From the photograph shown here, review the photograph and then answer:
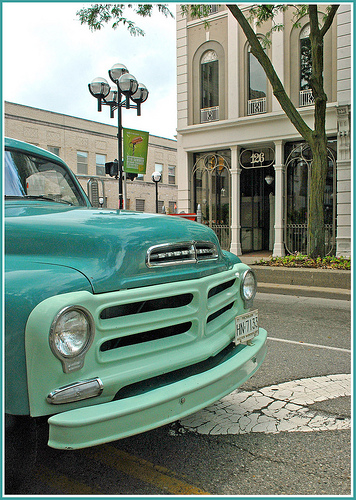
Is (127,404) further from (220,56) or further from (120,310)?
(220,56)

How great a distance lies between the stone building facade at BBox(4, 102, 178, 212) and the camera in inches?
1145

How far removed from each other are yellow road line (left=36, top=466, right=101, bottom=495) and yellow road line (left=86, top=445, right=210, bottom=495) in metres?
0.24

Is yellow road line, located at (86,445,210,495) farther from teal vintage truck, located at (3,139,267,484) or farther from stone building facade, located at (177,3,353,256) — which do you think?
stone building facade, located at (177,3,353,256)

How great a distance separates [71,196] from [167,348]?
6.94ft

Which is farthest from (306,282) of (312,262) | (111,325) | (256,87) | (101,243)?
(256,87)

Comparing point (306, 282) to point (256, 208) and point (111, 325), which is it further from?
point (256, 208)

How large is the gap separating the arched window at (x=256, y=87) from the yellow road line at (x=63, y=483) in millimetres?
15169

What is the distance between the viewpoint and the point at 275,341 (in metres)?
5.43

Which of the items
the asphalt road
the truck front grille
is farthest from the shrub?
the truck front grille

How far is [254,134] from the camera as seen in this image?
15.9 meters

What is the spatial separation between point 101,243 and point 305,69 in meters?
14.7

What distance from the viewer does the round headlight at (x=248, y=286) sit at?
334 centimetres

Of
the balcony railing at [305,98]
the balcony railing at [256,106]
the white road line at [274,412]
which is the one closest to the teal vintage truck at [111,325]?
the white road line at [274,412]

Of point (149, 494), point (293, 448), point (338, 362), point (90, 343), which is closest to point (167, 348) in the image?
point (90, 343)
